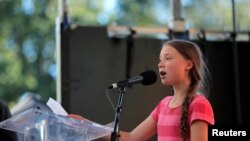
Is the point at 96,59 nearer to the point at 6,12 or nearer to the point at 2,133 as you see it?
the point at 2,133

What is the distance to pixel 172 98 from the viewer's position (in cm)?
222

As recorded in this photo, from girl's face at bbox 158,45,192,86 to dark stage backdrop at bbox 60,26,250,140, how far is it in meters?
1.63

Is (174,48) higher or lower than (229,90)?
higher

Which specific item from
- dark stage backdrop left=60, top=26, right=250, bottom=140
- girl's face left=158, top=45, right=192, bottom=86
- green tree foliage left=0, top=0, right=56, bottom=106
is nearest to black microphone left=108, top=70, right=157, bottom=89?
girl's face left=158, top=45, right=192, bottom=86

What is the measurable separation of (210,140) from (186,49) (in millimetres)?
1180

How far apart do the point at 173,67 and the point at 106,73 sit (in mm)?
1816

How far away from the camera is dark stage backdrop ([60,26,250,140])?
3852 mm

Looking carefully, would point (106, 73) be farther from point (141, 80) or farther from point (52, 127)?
point (52, 127)

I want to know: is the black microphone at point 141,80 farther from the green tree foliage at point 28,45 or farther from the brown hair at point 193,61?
the green tree foliage at point 28,45

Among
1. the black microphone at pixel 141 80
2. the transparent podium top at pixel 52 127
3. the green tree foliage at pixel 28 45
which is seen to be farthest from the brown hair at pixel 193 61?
the green tree foliage at pixel 28 45

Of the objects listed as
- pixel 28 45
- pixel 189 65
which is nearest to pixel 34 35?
pixel 28 45

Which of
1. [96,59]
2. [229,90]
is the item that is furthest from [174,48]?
[229,90]

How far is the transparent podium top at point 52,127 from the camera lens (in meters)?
1.99

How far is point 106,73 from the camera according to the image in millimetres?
3941
